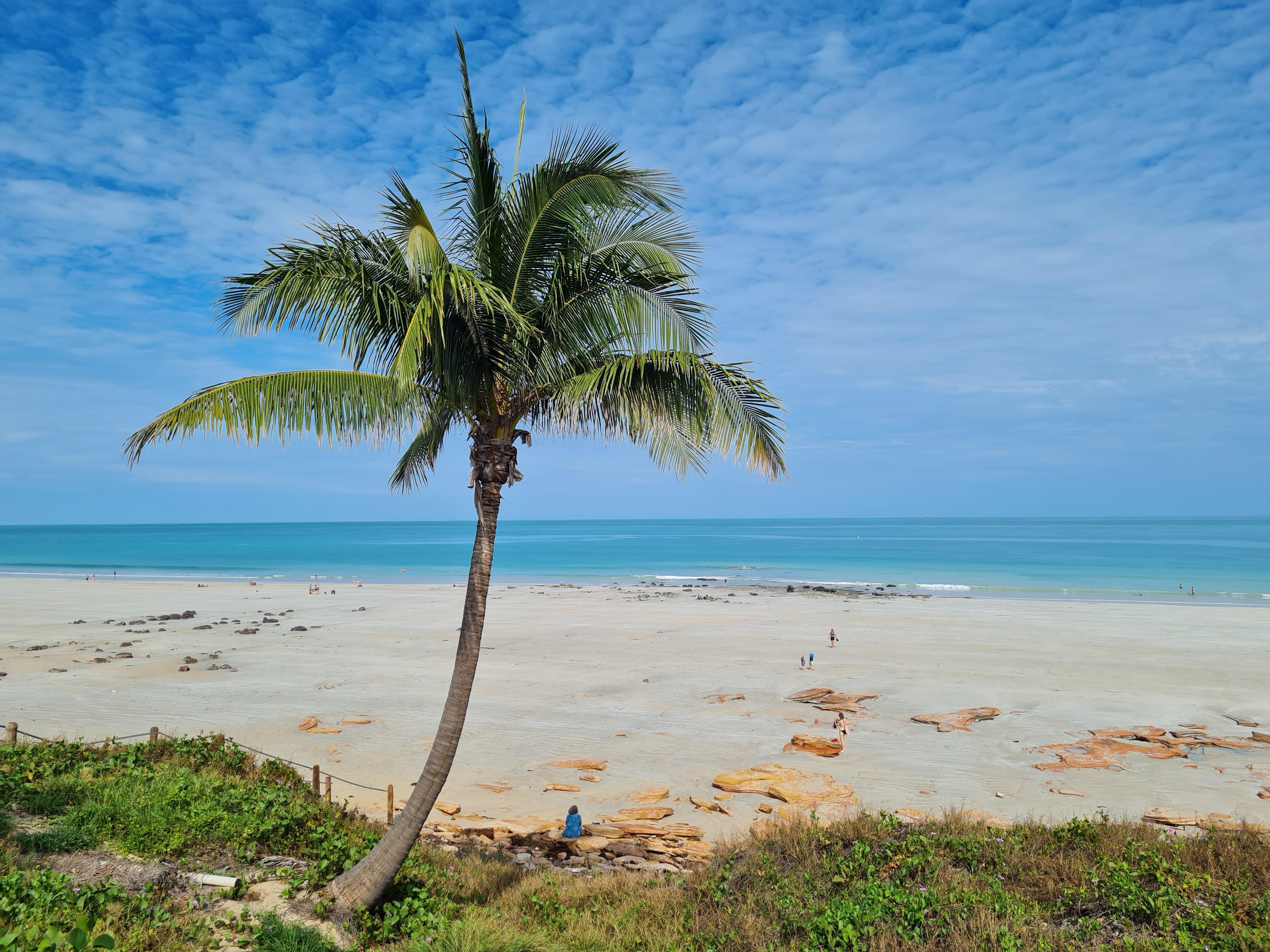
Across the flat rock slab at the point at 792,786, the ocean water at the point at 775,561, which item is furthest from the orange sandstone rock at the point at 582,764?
the ocean water at the point at 775,561

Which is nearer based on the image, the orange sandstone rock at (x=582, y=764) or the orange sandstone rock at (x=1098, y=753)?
the orange sandstone rock at (x=582, y=764)

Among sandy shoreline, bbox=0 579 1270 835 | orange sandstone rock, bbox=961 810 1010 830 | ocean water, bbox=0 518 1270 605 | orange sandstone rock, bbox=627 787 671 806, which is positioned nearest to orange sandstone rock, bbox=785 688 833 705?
sandy shoreline, bbox=0 579 1270 835

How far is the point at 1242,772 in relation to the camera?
15305 millimetres

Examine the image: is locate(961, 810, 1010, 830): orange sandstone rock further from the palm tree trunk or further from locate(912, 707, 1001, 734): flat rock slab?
the palm tree trunk

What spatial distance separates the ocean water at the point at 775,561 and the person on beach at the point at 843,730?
39.5 metres

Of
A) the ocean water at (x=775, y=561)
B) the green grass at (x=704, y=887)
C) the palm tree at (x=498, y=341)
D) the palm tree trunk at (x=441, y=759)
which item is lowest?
the ocean water at (x=775, y=561)

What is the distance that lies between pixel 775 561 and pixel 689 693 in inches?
2693

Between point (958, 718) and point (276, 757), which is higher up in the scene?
point (276, 757)

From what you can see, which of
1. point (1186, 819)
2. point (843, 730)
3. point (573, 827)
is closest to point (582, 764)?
point (573, 827)

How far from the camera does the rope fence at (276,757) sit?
11.3 metres

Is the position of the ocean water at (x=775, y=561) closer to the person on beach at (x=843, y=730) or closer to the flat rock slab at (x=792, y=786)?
the person on beach at (x=843, y=730)

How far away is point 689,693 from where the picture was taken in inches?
882

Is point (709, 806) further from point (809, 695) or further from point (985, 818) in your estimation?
point (809, 695)

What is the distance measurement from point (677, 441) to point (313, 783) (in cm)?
884
